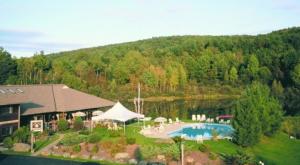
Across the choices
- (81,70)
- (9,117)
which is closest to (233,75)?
(81,70)

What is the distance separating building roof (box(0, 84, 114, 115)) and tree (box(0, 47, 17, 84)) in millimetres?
34219

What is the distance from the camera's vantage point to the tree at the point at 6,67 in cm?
6450

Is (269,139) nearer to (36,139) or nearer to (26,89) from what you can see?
(36,139)

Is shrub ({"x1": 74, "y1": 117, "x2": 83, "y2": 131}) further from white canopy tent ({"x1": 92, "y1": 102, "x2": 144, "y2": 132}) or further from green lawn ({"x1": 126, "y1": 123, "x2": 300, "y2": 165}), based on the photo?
green lawn ({"x1": 126, "y1": 123, "x2": 300, "y2": 165})

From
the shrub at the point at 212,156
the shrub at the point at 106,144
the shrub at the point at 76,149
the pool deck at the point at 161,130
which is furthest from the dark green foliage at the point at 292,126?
the shrub at the point at 76,149

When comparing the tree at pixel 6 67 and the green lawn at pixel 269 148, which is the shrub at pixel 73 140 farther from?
the tree at pixel 6 67

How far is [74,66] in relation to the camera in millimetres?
73562

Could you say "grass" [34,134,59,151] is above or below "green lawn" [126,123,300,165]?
above

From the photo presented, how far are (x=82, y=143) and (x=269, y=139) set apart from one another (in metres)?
11.8

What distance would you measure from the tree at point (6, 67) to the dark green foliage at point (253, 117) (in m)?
49.8

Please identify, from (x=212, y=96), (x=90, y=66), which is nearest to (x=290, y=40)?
(x=212, y=96)

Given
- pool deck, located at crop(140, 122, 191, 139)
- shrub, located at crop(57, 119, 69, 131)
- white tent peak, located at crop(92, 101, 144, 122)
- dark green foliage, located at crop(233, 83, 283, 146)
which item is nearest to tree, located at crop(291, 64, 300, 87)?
pool deck, located at crop(140, 122, 191, 139)

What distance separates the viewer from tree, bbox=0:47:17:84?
64500 mm

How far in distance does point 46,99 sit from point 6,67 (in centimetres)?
3754
